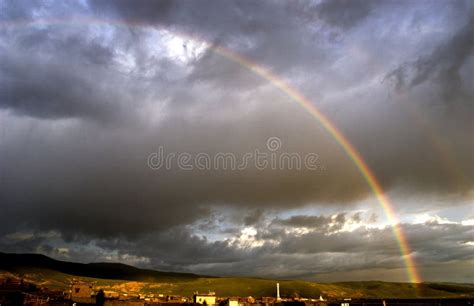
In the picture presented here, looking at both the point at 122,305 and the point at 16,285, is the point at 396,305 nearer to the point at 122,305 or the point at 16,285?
the point at 122,305

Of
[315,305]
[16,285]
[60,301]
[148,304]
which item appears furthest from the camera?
[16,285]

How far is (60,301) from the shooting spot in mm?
118125

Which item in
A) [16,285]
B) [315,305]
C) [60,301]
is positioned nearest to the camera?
[60,301]

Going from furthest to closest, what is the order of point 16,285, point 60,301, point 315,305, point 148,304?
1. point 16,285
2. point 315,305
3. point 148,304
4. point 60,301

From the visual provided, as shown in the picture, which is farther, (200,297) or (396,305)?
(200,297)

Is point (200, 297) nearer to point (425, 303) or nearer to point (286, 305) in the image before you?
point (286, 305)

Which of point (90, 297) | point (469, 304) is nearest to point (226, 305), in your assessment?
point (90, 297)

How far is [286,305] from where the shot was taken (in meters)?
139

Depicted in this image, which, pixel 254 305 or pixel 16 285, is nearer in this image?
pixel 254 305

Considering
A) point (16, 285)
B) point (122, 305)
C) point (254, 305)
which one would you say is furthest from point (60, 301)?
point (254, 305)

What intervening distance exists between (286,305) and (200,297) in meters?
34.2

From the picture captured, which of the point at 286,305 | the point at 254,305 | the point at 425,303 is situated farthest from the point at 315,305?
the point at 425,303

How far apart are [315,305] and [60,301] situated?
7385 centimetres

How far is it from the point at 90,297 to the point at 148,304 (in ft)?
79.4
